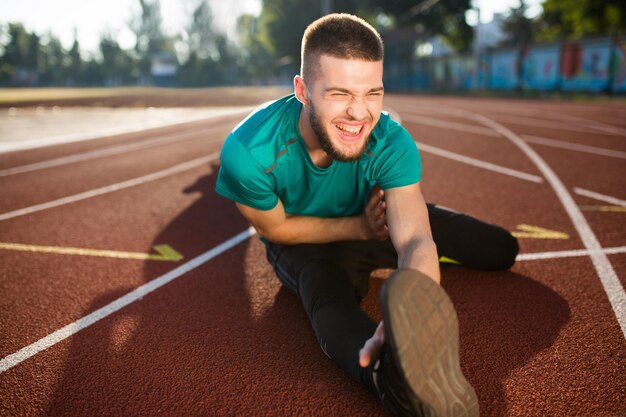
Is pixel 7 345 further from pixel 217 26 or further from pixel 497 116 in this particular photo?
pixel 217 26

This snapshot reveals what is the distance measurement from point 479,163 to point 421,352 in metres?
6.12

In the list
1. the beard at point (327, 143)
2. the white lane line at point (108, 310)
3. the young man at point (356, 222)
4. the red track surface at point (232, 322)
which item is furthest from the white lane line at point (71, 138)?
the beard at point (327, 143)

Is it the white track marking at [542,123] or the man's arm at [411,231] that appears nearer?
the man's arm at [411,231]

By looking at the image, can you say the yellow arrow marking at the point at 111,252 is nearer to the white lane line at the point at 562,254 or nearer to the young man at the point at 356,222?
the young man at the point at 356,222

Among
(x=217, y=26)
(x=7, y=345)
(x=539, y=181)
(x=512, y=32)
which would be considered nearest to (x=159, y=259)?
(x=7, y=345)

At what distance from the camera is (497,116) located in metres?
13.3

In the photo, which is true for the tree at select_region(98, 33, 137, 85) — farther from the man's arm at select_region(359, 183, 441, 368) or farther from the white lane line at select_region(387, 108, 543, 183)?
the man's arm at select_region(359, 183, 441, 368)

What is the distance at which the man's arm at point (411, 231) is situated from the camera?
2.08 m

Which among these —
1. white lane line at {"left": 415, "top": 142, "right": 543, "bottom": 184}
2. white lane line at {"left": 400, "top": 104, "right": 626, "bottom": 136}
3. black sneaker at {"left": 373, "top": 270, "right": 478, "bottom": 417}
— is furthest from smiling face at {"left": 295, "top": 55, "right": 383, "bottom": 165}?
white lane line at {"left": 400, "top": 104, "right": 626, "bottom": 136}

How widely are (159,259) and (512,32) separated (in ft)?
193

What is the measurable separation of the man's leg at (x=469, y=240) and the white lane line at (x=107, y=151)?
707 centimetres

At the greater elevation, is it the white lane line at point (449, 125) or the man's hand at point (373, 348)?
the man's hand at point (373, 348)

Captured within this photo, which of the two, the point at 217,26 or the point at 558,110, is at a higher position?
the point at 217,26

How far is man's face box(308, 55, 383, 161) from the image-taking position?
2299 millimetres
